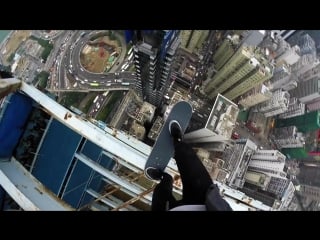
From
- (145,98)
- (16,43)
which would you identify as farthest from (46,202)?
(16,43)

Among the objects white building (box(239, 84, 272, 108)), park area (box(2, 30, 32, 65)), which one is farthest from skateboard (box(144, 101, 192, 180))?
park area (box(2, 30, 32, 65))

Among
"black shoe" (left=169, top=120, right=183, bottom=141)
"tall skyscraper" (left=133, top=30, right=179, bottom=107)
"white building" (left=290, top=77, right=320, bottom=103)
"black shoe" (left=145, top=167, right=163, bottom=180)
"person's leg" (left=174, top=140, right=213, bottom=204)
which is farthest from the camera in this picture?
→ "white building" (left=290, top=77, right=320, bottom=103)

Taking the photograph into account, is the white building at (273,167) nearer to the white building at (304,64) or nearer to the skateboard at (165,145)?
the white building at (304,64)

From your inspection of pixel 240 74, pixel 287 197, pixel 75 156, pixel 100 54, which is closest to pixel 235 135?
pixel 240 74

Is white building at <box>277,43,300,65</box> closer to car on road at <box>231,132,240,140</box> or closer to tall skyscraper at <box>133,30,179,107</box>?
car on road at <box>231,132,240,140</box>

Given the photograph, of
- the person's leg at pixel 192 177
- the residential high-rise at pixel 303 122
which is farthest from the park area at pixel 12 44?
the residential high-rise at pixel 303 122

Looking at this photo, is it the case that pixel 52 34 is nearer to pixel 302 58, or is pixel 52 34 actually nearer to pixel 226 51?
pixel 226 51

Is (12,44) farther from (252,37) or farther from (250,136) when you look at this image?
(250,136)
